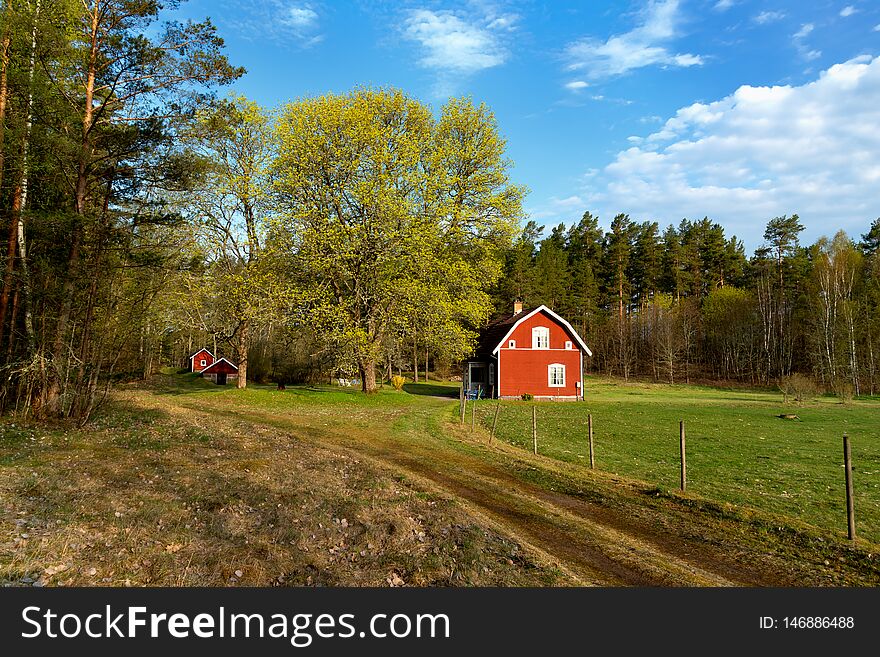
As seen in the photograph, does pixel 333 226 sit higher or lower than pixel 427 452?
higher

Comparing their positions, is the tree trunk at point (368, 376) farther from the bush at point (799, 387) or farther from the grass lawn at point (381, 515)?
the bush at point (799, 387)

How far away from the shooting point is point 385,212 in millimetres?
29547

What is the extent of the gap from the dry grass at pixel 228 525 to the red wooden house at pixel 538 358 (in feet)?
87.7

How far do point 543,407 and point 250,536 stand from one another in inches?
1074

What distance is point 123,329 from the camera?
52.2 ft

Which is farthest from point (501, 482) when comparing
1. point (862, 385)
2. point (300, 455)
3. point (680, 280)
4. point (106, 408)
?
point (680, 280)

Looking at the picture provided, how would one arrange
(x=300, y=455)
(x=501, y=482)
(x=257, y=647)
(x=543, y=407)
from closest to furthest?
(x=257, y=647) < (x=501, y=482) < (x=300, y=455) < (x=543, y=407)

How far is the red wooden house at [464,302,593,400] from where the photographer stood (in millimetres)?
38375

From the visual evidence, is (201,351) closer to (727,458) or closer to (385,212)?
(385,212)

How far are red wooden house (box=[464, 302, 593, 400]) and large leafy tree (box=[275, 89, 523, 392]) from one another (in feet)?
22.3

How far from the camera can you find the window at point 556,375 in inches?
1527

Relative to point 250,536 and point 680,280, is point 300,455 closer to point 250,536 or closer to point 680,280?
point 250,536

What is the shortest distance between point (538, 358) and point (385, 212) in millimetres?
17119

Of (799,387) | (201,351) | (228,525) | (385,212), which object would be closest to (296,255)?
(385,212)
